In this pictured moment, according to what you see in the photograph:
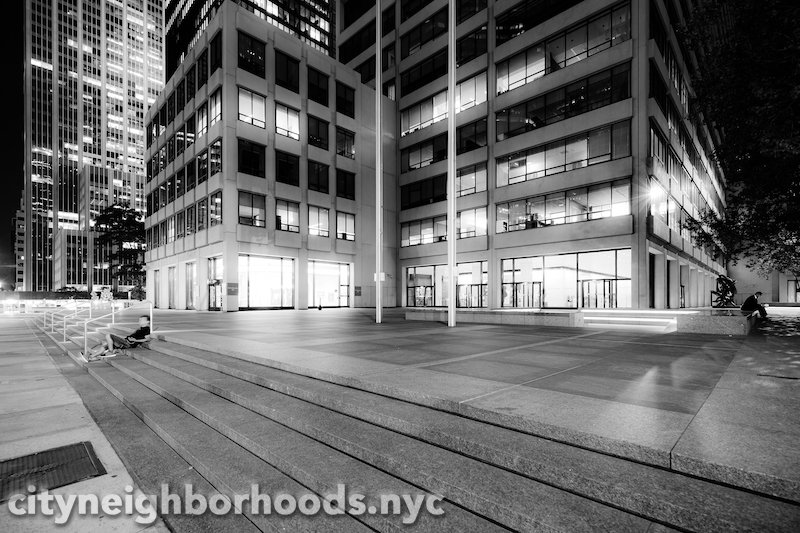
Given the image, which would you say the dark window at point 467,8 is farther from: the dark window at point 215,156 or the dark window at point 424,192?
the dark window at point 215,156

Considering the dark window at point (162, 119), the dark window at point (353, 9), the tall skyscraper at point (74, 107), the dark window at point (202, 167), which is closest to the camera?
the dark window at point (202, 167)

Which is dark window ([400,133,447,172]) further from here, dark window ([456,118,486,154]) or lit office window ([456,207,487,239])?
lit office window ([456,207,487,239])

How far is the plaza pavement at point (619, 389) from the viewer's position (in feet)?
9.45

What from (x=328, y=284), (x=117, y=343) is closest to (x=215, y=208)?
(x=328, y=284)

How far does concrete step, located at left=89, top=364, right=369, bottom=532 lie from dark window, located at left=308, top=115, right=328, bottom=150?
3426 cm

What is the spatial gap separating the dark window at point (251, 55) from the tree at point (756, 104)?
30.8m

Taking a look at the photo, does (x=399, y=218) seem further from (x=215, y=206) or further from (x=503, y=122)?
(x=215, y=206)

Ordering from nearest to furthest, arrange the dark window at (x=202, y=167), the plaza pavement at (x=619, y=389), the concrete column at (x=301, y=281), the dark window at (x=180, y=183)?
1. the plaza pavement at (x=619, y=389)
2. the dark window at (x=202, y=167)
3. the concrete column at (x=301, y=281)
4. the dark window at (x=180, y=183)

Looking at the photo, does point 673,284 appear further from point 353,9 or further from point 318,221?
point 353,9

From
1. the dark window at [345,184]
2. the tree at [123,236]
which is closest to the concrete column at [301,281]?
the dark window at [345,184]

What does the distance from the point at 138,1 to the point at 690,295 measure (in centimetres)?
20586

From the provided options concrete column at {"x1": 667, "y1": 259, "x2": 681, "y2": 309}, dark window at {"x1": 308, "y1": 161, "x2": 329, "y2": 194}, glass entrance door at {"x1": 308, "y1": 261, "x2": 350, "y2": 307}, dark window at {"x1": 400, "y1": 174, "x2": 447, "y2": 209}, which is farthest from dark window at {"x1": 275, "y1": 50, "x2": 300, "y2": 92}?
concrete column at {"x1": 667, "y1": 259, "x2": 681, "y2": 309}

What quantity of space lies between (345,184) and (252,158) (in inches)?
382

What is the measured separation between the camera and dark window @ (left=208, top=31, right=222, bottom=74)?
32481 mm
